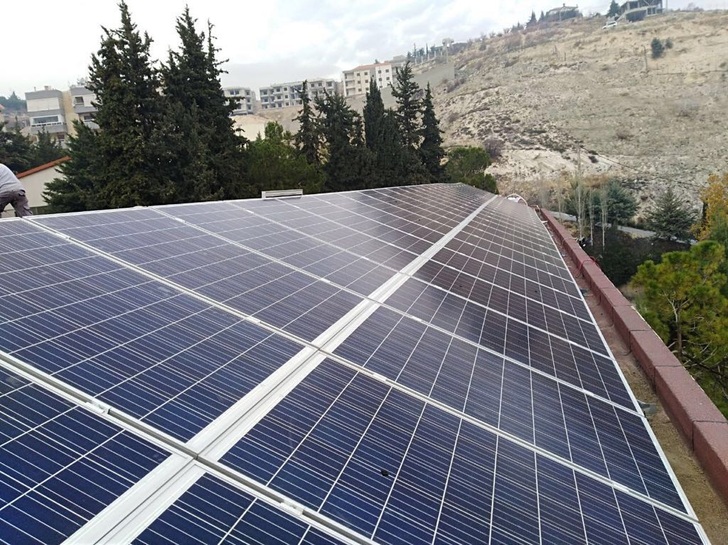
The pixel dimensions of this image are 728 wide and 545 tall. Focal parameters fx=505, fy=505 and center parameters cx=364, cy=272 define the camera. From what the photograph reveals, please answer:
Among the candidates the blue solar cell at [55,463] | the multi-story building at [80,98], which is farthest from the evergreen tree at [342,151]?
the multi-story building at [80,98]

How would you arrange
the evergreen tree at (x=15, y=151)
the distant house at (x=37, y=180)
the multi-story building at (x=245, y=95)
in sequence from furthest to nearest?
the multi-story building at (x=245, y=95) < the evergreen tree at (x=15, y=151) < the distant house at (x=37, y=180)

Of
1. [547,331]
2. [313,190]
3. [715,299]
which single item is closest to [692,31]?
[313,190]

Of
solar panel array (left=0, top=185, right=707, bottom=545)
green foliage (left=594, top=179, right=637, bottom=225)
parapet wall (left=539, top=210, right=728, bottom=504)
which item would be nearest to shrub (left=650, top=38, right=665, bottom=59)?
green foliage (left=594, top=179, right=637, bottom=225)

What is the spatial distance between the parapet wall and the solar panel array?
91cm

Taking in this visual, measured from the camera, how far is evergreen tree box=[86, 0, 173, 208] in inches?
1189

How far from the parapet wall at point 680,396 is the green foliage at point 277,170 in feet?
102

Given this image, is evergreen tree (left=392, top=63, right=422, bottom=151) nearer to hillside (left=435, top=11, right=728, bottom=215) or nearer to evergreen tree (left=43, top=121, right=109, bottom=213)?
evergreen tree (left=43, top=121, right=109, bottom=213)

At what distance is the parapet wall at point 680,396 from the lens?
628cm

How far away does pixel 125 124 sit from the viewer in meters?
30.7

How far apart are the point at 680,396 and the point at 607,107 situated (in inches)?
4645

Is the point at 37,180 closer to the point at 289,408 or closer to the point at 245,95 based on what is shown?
the point at 289,408

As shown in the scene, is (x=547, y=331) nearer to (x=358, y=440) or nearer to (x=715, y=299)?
(x=358, y=440)

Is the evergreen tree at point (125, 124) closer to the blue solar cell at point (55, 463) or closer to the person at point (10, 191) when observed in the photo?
the person at point (10, 191)

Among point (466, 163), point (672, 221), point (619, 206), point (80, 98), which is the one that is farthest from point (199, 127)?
point (80, 98)
